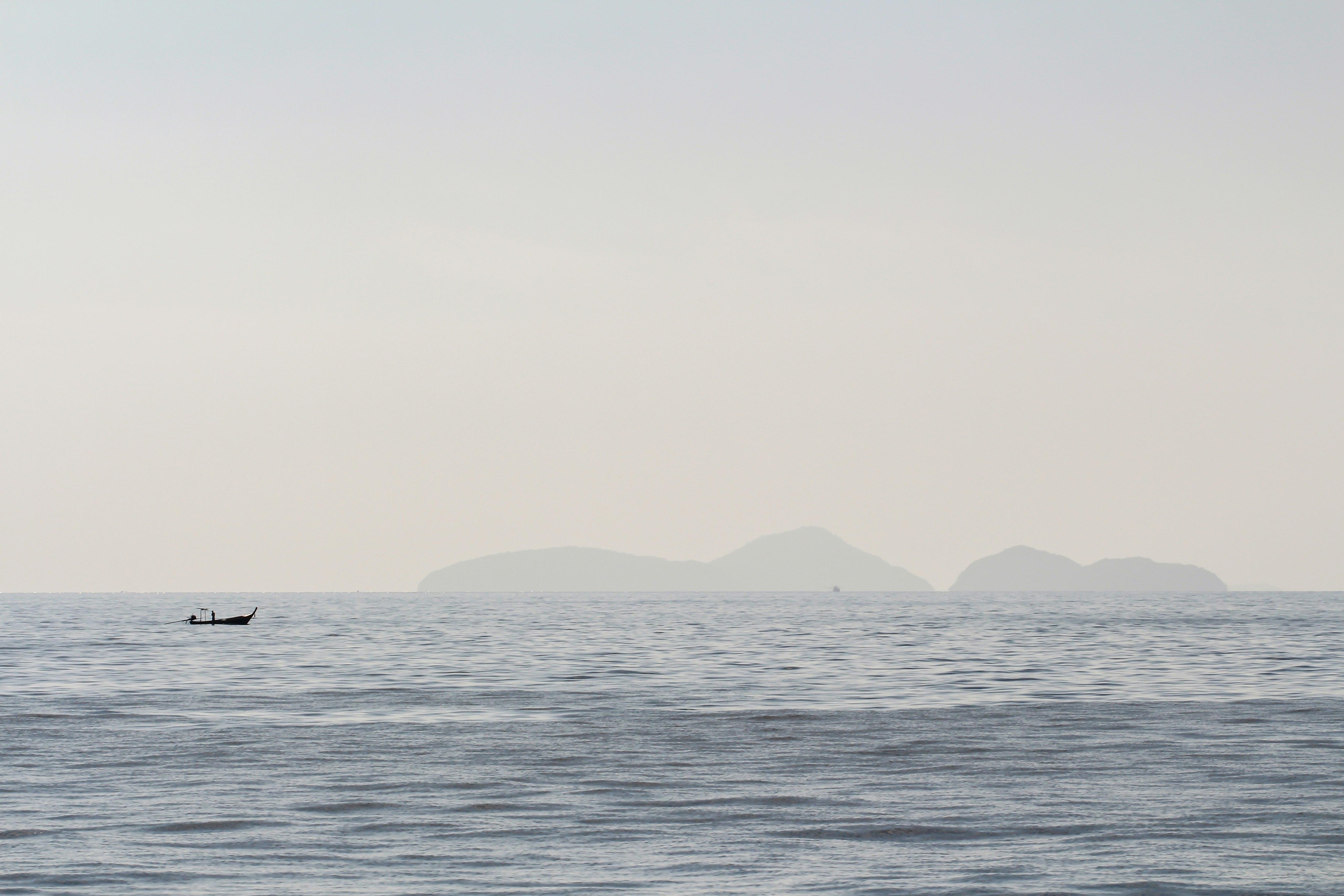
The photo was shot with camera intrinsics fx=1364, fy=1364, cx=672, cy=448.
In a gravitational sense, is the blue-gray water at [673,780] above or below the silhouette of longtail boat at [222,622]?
below

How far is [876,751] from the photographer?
27.5m

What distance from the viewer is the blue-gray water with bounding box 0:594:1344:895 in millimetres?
16031

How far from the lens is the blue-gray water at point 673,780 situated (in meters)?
16.0

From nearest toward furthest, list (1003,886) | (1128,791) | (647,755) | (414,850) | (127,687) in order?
(1003,886) < (414,850) < (1128,791) < (647,755) < (127,687)

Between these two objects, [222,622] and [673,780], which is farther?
[222,622]

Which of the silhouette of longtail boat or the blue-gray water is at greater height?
the silhouette of longtail boat

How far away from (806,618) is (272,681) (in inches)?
4259

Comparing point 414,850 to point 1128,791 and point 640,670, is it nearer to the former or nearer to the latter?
point 1128,791

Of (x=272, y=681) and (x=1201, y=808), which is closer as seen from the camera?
(x=1201, y=808)

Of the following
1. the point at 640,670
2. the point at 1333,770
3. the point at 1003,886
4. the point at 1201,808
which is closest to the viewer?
the point at 1003,886

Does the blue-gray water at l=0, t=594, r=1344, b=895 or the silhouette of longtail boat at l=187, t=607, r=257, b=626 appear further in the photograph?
the silhouette of longtail boat at l=187, t=607, r=257, b=626

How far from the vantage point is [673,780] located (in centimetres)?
2348

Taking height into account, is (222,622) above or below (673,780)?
above

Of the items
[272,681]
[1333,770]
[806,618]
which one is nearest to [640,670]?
[272,681]
